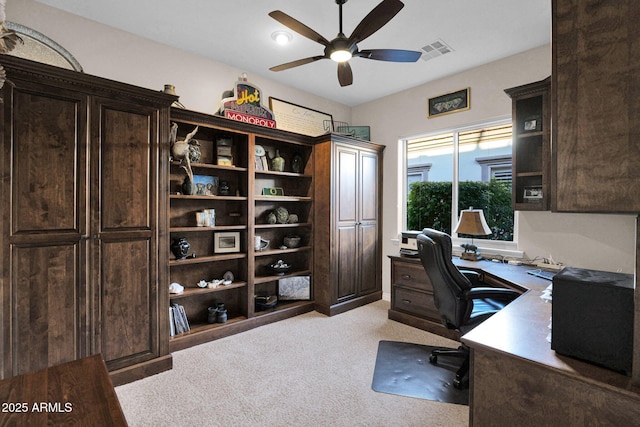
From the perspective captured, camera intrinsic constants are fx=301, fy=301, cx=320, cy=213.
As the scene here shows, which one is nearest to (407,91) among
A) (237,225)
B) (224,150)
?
(224,150)

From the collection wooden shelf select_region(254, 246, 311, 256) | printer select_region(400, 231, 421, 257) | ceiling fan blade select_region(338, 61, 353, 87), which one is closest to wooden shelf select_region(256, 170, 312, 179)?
wooden shelf select_region(254, 246, 311, 256)

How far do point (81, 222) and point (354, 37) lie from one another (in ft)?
7.65

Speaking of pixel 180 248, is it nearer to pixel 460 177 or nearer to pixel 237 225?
pixel 237 225

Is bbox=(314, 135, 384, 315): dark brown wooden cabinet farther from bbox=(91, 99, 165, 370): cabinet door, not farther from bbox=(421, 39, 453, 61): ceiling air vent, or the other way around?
bbox=(91, 99, 165, 370): cabinet door

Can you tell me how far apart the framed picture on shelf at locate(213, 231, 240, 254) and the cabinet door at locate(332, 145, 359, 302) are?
3.88 feet

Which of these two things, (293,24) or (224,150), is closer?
(293,24)

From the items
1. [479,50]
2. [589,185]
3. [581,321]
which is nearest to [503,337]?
[581,321]

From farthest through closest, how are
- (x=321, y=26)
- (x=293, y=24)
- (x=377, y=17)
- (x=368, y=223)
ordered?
(x=368, y=223), (x=321, y=26), (x=293, y=24), (x=377, y=17)

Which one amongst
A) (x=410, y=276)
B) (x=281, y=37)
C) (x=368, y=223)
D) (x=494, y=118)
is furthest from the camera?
(x=368, y=223)

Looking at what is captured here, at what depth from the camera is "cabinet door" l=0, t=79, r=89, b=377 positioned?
6.19 feet

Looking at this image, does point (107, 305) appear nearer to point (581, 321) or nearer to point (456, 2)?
point (581, 321)

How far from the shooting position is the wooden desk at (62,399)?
0.85m

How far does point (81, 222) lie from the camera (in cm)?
212

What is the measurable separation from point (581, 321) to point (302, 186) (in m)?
3.33
